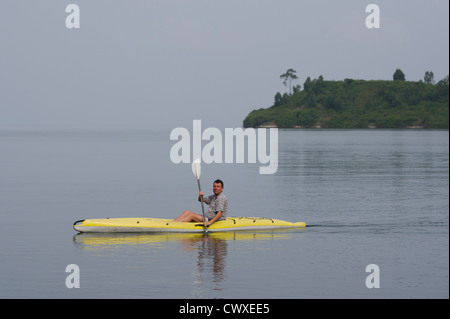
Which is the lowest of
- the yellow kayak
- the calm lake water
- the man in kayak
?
the calm lake water

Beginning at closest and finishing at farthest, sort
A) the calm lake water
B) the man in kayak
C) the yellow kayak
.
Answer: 1. the calm lake water
2. the man in kayak
3. the yellow kayak

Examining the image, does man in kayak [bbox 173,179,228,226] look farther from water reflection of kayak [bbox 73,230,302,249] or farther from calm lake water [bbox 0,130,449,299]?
calm lake water [bbox 0,130,449,299]

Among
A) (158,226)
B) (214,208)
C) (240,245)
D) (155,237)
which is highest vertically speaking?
(214,208)

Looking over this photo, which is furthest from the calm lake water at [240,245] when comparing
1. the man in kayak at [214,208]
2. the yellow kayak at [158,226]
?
the man in kayak at [214,208]

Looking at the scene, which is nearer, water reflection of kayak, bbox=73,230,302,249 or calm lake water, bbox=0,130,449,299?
calm lake water, bbox=0,130,449,299

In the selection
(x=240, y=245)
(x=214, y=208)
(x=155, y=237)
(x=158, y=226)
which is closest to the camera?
(x=240, y=245)

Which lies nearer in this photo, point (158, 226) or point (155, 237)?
point (155, 237)

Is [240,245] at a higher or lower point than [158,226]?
lower

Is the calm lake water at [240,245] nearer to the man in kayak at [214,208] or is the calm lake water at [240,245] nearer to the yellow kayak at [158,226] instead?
the yellow kayak at [158,226]

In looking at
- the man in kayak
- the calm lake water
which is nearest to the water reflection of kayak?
the calm lake water

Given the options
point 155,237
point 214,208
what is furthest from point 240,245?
point 155,237

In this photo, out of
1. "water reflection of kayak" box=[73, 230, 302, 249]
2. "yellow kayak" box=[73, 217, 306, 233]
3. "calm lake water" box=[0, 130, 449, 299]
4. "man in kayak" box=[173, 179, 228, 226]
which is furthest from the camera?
"yellow kayak" box=[73, 217, 306, 233]

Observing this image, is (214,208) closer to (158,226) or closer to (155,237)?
(158,226)

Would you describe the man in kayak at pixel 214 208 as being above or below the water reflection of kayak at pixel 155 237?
above
